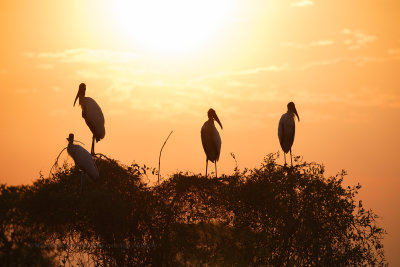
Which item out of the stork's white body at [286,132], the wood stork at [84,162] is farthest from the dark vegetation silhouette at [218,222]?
the stork's white body at [286,132]

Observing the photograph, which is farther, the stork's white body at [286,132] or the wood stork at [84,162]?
the stork's white body at [286,132]

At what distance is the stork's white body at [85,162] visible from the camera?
21906 millimetres

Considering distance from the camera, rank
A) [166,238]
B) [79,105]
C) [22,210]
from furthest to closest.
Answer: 1. [79,105]
2. [166,238]
3. [22,210]

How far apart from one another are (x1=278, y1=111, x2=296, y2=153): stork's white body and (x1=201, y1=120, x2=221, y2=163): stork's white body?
2.98 metres

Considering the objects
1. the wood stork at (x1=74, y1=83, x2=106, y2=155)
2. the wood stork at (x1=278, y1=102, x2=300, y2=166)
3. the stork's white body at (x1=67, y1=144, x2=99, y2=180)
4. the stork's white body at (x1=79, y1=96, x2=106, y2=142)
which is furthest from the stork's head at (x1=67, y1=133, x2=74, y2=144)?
the wood stork at (x1=278, y1=102, x2=300, y2=166)

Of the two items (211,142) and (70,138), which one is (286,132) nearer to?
(211,142)

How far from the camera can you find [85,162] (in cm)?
2205

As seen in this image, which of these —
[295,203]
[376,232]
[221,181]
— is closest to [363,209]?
[376,232]

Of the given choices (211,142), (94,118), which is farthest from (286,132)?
(94,118)

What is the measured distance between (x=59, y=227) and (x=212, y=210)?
5.33m

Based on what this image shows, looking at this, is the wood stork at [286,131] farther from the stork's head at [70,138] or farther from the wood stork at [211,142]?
the stork's head at [70,138]

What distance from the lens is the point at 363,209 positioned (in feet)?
74.5

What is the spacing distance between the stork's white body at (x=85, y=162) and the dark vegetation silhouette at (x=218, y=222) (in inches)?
21.9

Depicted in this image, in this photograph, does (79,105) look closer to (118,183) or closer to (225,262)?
(118,183)
